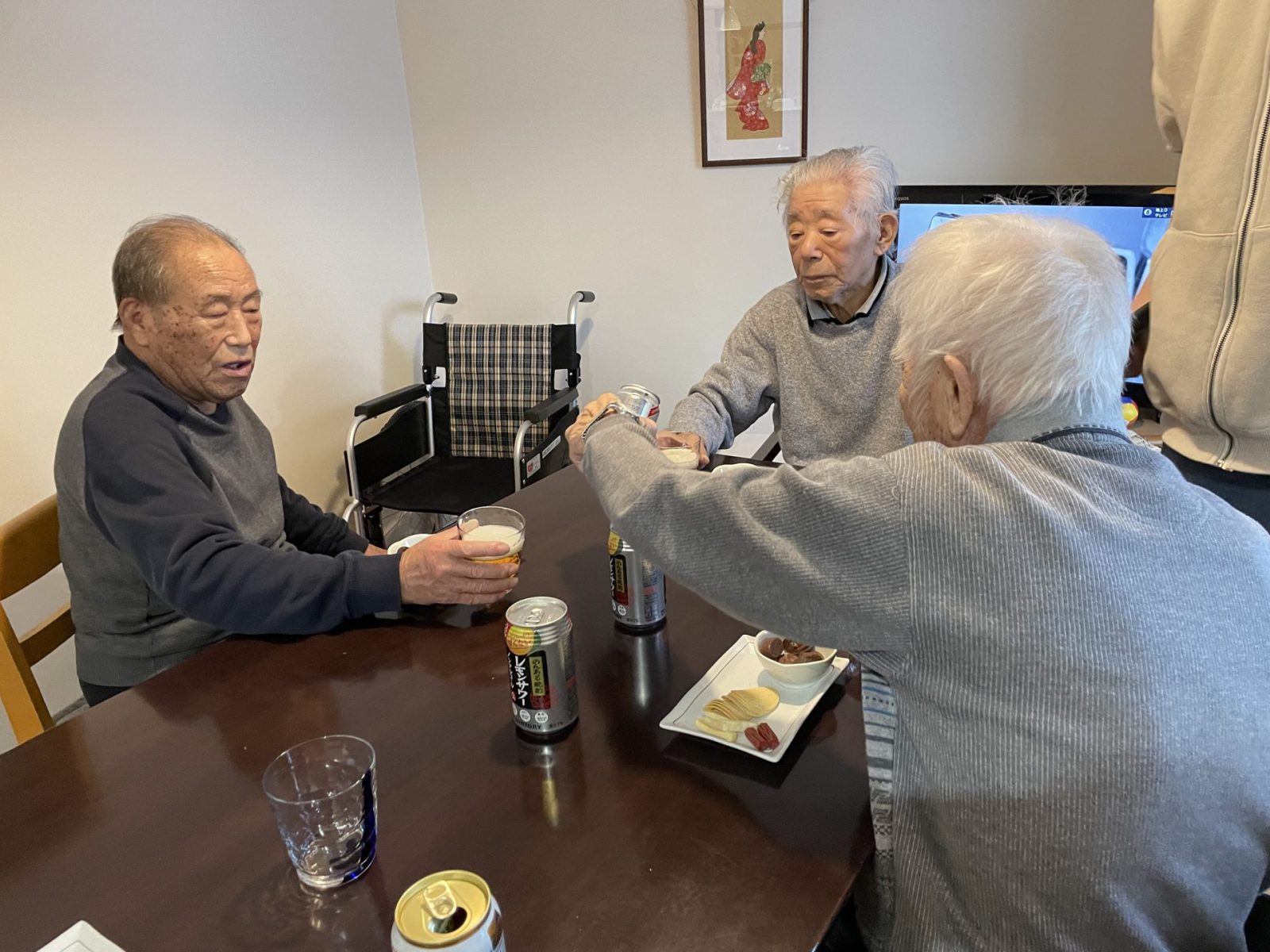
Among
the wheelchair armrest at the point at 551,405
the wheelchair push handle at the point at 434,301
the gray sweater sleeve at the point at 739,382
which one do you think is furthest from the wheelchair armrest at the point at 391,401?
the gray sweater sleeve at the point at 739,382

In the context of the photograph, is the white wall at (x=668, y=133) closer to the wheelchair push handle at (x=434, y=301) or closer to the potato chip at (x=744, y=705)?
the wheelchair push handle at (x=434, y=301)

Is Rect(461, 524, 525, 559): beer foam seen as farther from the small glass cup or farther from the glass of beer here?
the small glass cup

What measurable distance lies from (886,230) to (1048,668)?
1.32 m

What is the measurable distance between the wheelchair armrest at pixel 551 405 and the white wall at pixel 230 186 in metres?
0.88

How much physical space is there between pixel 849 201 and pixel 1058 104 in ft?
3.78

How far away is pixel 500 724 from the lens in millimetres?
1011

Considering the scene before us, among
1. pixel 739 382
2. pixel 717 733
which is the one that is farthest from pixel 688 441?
pixel 717 733

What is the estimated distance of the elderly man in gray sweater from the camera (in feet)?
2.39

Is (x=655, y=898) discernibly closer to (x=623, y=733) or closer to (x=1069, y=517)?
(x=623, y=733)

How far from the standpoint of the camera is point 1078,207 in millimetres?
2086

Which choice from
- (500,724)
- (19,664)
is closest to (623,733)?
(500,724)

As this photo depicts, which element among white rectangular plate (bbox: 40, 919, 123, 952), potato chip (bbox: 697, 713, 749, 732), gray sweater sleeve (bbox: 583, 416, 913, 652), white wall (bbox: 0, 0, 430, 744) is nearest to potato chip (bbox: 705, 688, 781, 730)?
potato chip (bbox: 697, 713, 749, 732)

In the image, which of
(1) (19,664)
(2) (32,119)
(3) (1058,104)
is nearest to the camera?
(1) (19,664)

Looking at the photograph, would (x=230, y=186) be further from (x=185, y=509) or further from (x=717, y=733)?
(x=717, y=733)
